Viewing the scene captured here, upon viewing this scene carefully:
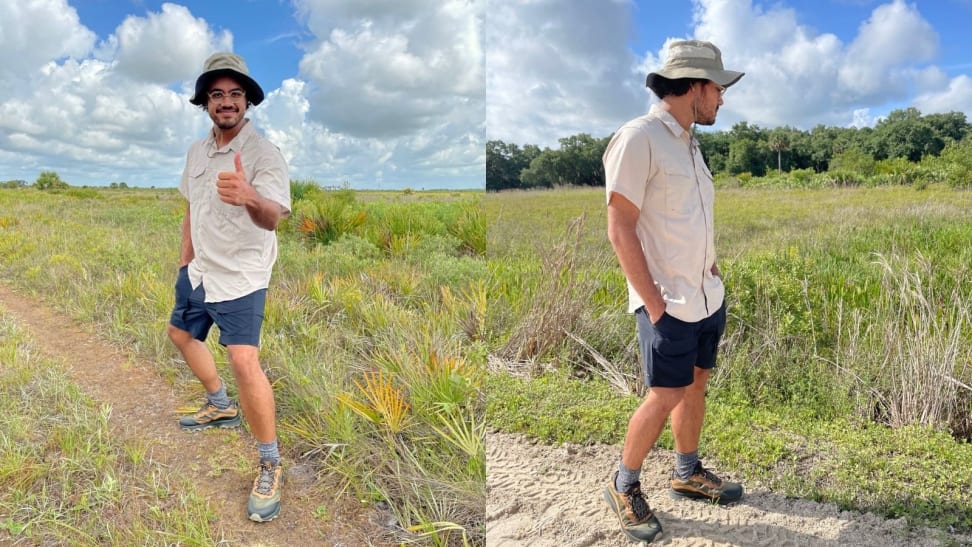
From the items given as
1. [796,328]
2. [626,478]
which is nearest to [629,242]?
[626,478]

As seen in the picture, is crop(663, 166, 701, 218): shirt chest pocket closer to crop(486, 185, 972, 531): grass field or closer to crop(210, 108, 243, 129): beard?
crop(486, 185, 972, 531): grass field

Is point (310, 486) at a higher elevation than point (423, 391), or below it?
below

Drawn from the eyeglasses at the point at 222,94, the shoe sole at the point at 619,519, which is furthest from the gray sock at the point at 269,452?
the eyeglasses at the point at 222,94

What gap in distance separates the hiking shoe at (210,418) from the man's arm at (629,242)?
8.38 feet

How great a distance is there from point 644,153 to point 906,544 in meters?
1.70

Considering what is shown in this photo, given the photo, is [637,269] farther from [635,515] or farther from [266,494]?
[266,494]

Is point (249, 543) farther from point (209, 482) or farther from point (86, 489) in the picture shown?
point (86, 489)

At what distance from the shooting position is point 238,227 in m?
2.89

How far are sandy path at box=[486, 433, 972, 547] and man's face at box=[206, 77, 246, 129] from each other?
199 centimetres

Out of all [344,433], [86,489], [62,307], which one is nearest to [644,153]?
[344,433]

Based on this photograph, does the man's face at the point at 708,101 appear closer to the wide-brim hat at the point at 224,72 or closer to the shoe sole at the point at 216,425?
the wide-brim hat at the point at 224,72

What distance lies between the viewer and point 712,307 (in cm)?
229

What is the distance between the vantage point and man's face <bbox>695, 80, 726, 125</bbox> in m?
2.21

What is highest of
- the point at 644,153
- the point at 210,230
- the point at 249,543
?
the point at 644,153
